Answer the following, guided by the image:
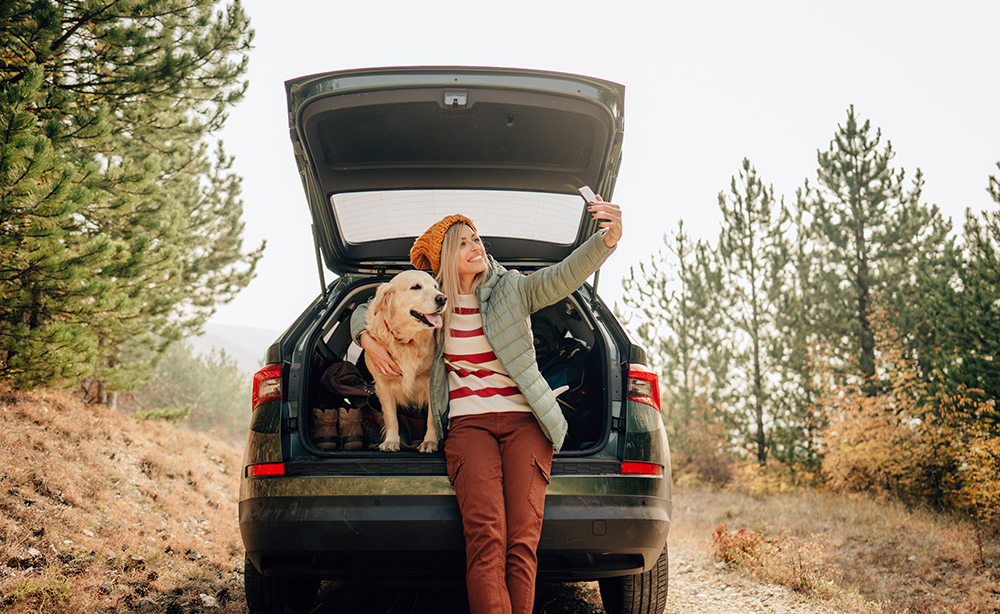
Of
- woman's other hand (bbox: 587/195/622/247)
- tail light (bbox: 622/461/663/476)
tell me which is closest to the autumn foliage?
tail light (bbox: 622/461/663/476)

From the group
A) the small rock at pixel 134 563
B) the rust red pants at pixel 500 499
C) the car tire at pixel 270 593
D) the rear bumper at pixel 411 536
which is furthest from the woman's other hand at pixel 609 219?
the small rock at pixel 134 563

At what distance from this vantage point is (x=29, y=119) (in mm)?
5160

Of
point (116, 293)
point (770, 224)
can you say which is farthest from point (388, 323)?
point (770, 224)

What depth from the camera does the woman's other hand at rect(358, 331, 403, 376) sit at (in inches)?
105

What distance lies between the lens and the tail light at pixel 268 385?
233 centimetres

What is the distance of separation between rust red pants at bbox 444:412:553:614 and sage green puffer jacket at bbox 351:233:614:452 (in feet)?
0.34

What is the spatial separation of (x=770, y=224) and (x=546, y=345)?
14.5 m

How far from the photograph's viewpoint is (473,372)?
7.91ft

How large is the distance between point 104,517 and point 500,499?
169 inches

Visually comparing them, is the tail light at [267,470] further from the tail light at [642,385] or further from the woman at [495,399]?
the tail light at [642,385]

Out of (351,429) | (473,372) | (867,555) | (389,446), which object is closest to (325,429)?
(351,429)

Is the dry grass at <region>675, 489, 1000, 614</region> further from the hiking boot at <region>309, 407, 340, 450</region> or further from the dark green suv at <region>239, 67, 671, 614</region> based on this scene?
the hiking boot at <region>309, 407, 340, 450</region>

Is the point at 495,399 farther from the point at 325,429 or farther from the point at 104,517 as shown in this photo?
the point at 104,517

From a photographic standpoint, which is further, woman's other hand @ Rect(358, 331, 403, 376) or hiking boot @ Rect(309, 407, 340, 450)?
woman's other hand @ Rect(358, 331, 403, 376)
